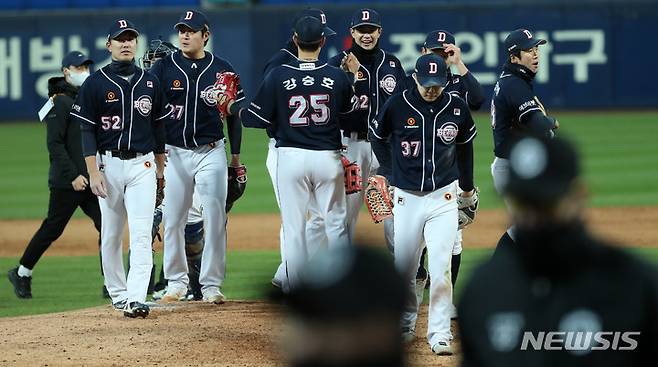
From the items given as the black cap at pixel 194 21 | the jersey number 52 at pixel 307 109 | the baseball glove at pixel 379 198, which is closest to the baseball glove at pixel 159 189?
the black cap at pixel 194 21

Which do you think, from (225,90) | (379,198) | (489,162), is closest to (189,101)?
(225,90)

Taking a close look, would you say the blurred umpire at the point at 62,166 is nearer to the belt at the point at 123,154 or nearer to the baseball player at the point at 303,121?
the belt at the point at 123,154

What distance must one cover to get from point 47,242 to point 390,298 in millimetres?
8264

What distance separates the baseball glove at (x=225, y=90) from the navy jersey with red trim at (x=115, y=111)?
59 centimetres

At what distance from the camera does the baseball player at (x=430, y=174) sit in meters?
7.05

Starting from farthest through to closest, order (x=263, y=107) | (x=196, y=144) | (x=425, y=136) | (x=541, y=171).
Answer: (x=196, y=144)
(x=263, y=107)
(x=425, y=136)
(x=541, y=171)

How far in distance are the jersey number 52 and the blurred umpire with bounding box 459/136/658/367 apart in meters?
4.93

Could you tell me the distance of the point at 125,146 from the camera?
8.26m

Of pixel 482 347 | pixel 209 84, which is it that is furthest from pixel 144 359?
pixel 482 347

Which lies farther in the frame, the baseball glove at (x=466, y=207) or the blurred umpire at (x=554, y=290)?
the baseball glove at (x=466, y=207)

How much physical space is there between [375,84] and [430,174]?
1.77 meters

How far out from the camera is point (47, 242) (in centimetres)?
1012

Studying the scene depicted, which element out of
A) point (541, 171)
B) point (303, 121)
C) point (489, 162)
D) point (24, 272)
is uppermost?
point (303, 121)

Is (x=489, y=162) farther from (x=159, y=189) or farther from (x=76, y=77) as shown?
(x=159, y=189)
